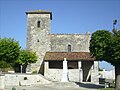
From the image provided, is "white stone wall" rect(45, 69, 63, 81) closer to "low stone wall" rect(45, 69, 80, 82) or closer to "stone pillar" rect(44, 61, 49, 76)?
"low stone wall" rect(45, 69, 80, 82)

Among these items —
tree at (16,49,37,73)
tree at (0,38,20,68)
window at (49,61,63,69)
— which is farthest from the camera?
window at (49,61,63,69)

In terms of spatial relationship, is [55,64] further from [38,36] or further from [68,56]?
[38,36]

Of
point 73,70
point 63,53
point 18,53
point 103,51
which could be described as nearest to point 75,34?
point 63,53

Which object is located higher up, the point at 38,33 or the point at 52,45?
the point at 38,33

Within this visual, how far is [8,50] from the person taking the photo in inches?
1531

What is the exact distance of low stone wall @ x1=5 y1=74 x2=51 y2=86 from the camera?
109ft

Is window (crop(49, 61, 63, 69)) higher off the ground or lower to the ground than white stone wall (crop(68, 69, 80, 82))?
higher

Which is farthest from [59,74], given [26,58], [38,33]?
[38,33]

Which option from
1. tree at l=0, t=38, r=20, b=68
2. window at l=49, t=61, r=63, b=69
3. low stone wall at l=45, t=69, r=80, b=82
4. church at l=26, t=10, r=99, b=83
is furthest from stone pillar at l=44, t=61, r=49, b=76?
tree at l=0, t=38, r=20, b=68

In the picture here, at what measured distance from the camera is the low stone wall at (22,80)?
109ft

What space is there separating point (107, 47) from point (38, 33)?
22.4 metres

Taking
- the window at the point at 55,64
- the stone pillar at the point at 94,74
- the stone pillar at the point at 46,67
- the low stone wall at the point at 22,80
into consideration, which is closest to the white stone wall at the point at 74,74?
the stone pillar at the point at 94,74

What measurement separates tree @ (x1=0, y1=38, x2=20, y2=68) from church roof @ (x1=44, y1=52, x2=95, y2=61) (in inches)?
211

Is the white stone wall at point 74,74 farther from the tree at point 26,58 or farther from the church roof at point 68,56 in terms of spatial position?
the tree at point 26,58
